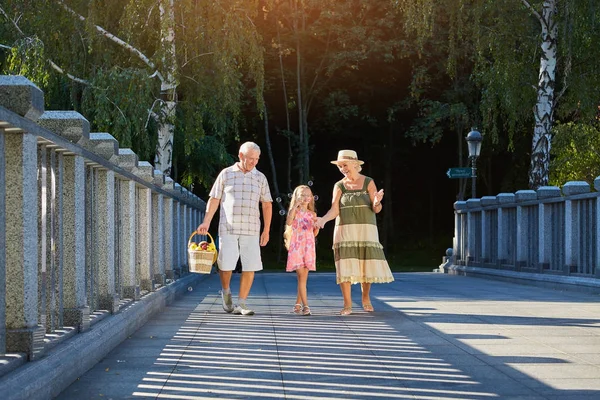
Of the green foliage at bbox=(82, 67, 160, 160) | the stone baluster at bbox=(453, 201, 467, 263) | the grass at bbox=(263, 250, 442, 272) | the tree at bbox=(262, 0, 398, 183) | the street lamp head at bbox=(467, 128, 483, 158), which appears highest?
the tree at bbox=(262, 0, 398, 183)

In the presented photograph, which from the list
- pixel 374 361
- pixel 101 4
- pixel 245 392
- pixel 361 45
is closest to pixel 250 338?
pixel 374 361

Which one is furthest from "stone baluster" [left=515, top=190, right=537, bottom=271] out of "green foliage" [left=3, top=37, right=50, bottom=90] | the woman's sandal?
"green foliage" [left=3, top=37, right=50, bottom=90]

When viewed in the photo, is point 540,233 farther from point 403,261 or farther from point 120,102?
point 403,261

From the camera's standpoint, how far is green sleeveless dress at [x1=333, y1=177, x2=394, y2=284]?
462 inches

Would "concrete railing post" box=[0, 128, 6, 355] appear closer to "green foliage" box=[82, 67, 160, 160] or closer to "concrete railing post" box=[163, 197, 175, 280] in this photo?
"concrete railing post" box=[163, 197, 175, 280]

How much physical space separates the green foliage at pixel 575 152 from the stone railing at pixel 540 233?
36.3 feet

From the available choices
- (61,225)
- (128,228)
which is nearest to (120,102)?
(128,228)

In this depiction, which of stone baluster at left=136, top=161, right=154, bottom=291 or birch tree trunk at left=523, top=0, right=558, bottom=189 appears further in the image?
birch tree trunk at left=523, top=0, right=558, bottom=189

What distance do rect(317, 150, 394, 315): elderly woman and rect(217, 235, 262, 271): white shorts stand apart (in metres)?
0.85

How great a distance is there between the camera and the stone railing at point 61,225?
19.2ft

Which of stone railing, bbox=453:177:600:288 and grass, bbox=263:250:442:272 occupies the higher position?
stone railing, bbox=453:177:600:288

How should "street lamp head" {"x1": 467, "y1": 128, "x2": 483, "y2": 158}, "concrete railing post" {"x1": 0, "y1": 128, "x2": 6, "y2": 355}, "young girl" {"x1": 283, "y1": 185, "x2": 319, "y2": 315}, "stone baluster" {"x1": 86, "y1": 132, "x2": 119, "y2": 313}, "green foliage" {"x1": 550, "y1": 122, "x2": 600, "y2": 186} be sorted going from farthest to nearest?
"green foliage" {"x1": 550, "y1": 122, "x2": 600, "y2": 186} < "street lamp head" {"x1": 467, "y1": 128, "x2": 483, "y2": 158} < "young girl" {"x1": 283, "y1": 185, "x2": 319, "y2": 315} < "stone baluster" {"x1": 86, "y1": 132, "x2": 119, "y2": 313} < "concrete railing post" {"x1": 0, "y1": 128, "x2": 6, "y2": 355}

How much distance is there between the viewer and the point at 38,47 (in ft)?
76.3

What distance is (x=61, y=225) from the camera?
286 inches
